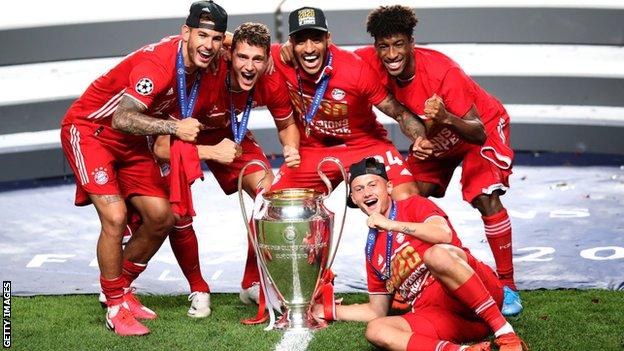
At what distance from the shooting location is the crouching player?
19.2 ft

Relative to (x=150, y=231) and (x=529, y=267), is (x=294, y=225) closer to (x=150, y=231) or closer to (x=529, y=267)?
(x=150, y=231)

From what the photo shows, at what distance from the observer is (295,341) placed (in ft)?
20.7

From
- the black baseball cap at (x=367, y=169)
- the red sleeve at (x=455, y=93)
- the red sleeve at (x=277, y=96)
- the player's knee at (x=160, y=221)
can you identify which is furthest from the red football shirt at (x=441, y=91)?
the player's knee at (x=160, y=221)

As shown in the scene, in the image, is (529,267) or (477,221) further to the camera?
(477,221)

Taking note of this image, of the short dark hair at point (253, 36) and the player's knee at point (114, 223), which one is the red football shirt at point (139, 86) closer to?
the short dark hair at point (253, 36)

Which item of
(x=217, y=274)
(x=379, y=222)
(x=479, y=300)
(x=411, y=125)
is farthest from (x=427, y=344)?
(x=217, y=274)

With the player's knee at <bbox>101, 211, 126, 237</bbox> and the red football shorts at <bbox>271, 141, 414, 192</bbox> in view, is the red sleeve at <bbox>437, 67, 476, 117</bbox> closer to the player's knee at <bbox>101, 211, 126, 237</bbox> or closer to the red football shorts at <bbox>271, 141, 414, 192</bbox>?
the red football shorts at <bbox>271, 141, 414, 192</bbox>

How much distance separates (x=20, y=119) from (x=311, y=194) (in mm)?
4494

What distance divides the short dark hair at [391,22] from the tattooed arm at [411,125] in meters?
0.36

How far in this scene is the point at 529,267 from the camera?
7633 mm

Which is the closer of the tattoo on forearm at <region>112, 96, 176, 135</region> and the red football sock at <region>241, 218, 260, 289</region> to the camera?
the tattoo on forearm at <region>112, 96, 176, 135</region>

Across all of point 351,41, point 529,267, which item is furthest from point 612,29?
point 529,267

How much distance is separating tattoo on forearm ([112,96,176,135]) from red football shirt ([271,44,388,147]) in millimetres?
798

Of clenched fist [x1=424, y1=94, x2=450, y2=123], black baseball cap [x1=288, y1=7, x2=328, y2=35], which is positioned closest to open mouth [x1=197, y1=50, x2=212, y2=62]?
black baseball cap [x1=288, y1=7, x2=328, y2=35]
